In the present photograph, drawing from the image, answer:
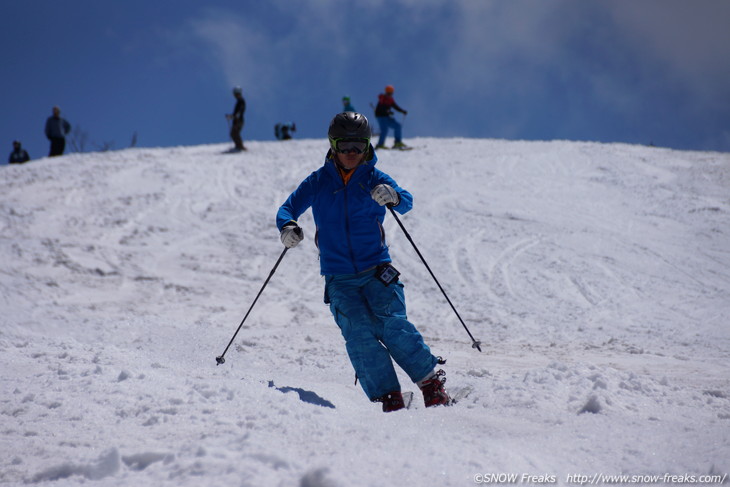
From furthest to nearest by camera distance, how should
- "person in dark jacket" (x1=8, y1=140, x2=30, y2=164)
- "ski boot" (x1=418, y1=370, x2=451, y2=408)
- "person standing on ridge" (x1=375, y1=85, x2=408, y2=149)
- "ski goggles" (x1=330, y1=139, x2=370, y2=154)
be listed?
"person in dark jacket" (x1=8, y1=140, x2=30, y2=164), "person standing on ridge" (x1=375, y1=85, x2=408, y2=149), "ski goggles" (x1=330, y1=139, x2=370, y2=154), "ski boot" (x1=418, y1=370, x2=451, y2=408)

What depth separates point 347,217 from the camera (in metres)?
3.64

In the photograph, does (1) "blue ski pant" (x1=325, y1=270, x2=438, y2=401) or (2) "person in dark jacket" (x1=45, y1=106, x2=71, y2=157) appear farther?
(2) "person in dark jacket" (x1=45, y1=106, x2=71, y2=157)

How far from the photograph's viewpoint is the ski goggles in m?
3.63

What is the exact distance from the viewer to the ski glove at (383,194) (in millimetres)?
3525

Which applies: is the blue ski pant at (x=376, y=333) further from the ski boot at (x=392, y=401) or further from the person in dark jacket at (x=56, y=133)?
the person in dark jacket at (x=56, y=133)

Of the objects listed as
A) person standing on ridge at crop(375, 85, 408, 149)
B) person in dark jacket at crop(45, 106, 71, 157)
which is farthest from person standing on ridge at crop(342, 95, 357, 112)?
person in dark jacket at crop(45, 106, 71, 157)

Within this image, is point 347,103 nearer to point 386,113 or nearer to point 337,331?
point 386,113

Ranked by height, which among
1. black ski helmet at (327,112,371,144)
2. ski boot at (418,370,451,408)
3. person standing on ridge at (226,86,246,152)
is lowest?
ski boot at (418,370,451,408)

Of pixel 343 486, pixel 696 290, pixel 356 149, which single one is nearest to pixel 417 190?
pixel 696 290

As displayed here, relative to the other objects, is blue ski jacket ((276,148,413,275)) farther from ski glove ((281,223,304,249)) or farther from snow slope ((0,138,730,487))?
snow slope ((0,138,730,487))

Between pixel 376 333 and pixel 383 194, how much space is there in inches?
35.7

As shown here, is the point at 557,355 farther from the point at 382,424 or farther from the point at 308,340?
the point at 382,424

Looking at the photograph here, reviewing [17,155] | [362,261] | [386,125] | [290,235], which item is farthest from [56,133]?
[362,261]

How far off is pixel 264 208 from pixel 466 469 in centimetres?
855
